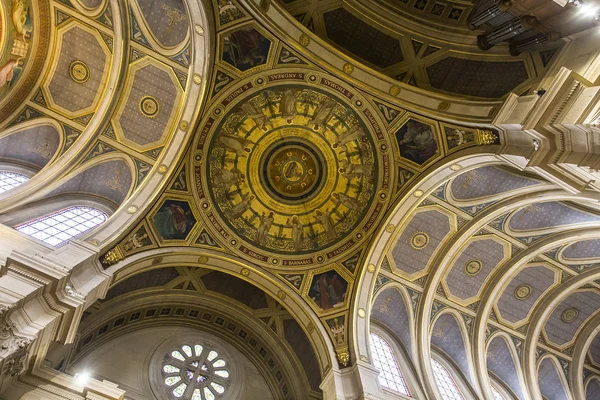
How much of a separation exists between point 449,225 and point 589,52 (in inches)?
Answer: 304

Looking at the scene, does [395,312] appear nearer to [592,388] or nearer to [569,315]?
[569,315]

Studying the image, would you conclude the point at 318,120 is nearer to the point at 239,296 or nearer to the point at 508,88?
the point at 508,88

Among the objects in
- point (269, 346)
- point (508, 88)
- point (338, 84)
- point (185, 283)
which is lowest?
point (269, 346)

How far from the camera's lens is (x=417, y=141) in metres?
13.7

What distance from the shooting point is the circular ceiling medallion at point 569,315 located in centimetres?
1731

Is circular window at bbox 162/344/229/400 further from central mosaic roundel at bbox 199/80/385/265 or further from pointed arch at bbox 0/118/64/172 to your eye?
pointed arch at bbox 0/118/64/172

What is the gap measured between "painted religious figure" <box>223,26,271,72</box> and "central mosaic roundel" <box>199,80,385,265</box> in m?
1.09

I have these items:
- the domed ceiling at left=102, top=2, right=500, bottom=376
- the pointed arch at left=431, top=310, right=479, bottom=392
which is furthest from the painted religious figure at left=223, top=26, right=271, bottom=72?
the pointed arch at left=431, top=310, right=479, bottom=392

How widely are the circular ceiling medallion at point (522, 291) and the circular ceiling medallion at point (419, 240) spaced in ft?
14.9

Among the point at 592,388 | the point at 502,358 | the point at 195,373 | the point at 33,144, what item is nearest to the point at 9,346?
the point at 195,373

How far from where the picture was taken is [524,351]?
16.7 meters

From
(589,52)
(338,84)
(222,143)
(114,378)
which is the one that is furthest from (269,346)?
(589,52)

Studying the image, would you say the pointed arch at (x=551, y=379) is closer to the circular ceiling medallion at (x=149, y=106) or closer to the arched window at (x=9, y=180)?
the circular ceiling medallion at (x=149, y=106)

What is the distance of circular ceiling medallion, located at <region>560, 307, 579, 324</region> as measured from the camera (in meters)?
17.3
